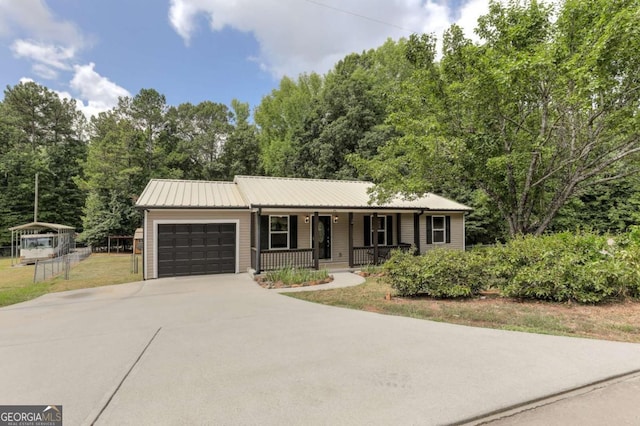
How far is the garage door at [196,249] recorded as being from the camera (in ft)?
37.5

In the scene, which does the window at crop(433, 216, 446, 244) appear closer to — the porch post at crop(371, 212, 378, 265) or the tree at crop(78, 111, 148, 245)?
the porch post at crop(371, 212, 378, 265)

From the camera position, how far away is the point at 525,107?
10.9 meters

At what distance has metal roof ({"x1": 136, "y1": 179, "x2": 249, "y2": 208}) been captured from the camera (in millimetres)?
11250

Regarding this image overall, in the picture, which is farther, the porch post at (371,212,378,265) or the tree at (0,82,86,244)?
the tree at (0,82,86,244)

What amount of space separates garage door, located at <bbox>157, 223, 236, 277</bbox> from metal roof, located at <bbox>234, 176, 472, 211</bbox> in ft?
6.11

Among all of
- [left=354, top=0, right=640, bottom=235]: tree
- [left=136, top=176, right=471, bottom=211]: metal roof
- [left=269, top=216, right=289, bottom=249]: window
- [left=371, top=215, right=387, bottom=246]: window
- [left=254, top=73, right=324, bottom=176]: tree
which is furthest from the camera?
[left=254, top=73, right=324, bottom=176]: tree

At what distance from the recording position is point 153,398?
3.24 metres

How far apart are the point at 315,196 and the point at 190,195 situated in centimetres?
517

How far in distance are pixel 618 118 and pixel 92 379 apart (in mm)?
13481

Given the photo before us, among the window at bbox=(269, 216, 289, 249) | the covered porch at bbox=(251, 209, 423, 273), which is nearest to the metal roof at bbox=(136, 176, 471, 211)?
the covered porch at bbox=(251, 209, 423, 273)

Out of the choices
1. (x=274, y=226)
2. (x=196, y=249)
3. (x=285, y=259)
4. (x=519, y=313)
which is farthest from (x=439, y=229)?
(x=196, y=249)

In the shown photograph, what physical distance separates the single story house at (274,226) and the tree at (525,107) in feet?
9.10

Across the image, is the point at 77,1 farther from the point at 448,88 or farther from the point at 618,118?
the point at 618,118

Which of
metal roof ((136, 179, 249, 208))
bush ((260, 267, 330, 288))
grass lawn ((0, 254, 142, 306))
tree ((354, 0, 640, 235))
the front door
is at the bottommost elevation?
grass lawn ((0, 254, 142, 306))
